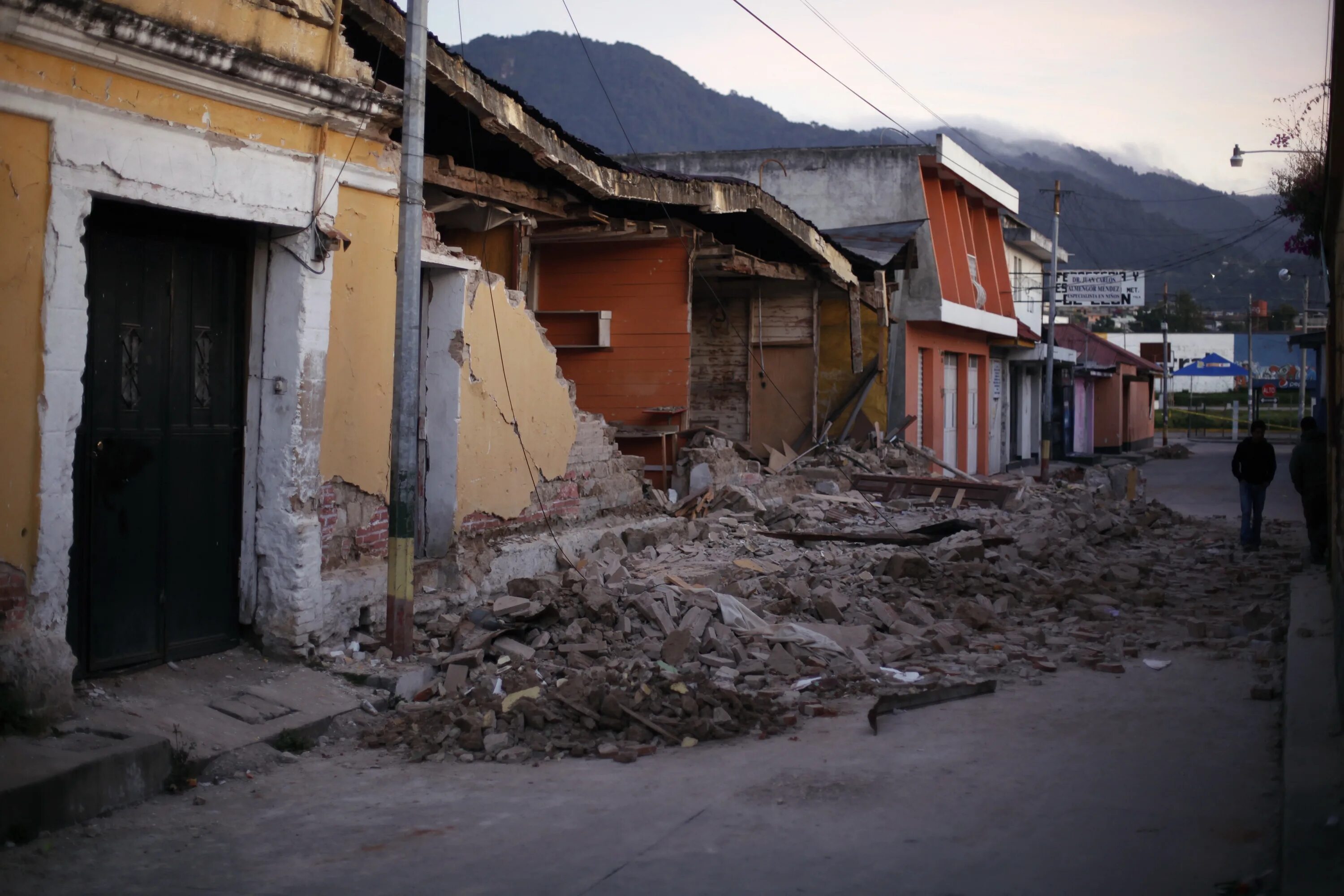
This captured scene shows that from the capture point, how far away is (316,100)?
24.1 feet

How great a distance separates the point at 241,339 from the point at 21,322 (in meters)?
1.85

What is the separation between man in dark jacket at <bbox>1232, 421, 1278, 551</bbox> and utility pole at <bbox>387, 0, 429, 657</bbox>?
37.5ft

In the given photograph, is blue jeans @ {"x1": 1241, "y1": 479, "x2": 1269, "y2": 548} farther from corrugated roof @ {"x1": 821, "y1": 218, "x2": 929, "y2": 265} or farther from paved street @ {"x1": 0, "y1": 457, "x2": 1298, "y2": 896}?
paved street @ {"x1": 0, "y1": 457, "x2": 1298, "y2": 896}

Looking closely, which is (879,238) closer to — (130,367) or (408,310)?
(408,310)

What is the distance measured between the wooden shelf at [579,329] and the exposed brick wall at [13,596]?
8958 mm

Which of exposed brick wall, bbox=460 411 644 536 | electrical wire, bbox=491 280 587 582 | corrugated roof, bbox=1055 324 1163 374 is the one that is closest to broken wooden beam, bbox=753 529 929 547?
exposed brick wall, bbox=460 411 644 536

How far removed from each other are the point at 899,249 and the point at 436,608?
13.2 meters

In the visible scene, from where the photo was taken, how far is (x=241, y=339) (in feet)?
24.8

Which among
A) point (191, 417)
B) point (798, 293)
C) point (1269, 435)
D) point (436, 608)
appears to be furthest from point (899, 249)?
point (1269, 435)

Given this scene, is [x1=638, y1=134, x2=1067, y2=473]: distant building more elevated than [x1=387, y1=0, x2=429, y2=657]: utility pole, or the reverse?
[x1=638, y1=134, x2=1067, y2=473]: distant building

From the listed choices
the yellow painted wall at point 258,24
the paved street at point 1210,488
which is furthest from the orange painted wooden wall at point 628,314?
the paved street at point 1210,488

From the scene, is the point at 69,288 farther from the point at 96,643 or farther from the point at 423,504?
the point at 423,504

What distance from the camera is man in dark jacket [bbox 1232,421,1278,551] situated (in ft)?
48.1

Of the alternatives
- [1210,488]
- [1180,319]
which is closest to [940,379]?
[1210,488]
